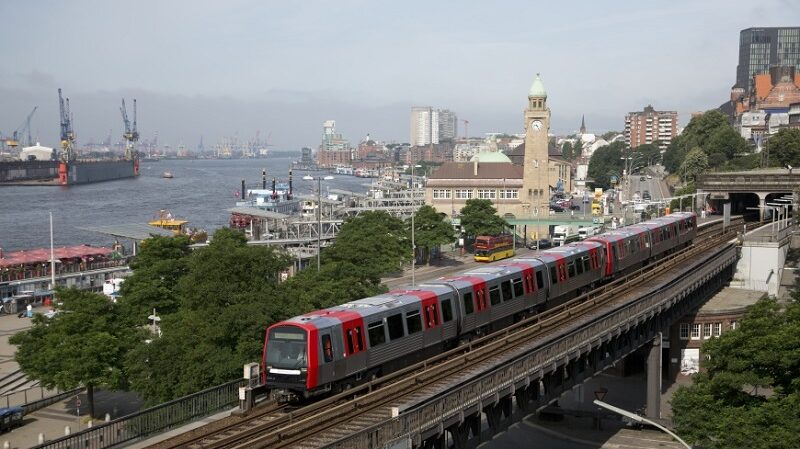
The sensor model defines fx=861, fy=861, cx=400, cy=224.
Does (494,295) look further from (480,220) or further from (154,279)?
(480,220)

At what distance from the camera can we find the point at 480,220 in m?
88.9

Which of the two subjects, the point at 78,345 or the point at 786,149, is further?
the point at 786,149

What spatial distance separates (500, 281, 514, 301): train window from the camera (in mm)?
34319

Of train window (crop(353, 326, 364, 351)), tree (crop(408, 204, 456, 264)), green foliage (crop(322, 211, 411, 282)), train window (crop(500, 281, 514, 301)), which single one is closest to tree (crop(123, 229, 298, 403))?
train window (crop(353, 326, 364, 351))

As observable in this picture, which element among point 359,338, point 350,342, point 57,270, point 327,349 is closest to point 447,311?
point 359,338

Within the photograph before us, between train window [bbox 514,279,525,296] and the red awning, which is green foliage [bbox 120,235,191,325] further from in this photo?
the red awning

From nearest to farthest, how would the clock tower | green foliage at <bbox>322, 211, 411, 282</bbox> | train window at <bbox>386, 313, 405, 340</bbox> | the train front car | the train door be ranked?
the train front car < the train door < train window at <bbox>386, 313, 405, 340</bbox> < green foliage at <bbox>322, 211, 411, 282</bbox> < the clock tower

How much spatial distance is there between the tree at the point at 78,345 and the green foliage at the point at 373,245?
15353 millimetres

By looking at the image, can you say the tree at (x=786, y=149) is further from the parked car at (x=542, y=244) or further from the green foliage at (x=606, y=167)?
the green foliage at (x=606, y=167)

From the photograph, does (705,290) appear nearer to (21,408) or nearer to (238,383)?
(238,383)

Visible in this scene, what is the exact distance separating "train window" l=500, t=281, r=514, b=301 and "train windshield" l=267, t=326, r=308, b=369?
12056 millimetres

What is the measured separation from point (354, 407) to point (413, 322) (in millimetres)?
5197

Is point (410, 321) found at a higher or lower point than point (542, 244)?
higher

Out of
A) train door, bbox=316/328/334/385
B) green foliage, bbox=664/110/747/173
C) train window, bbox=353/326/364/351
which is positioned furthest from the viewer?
green foliage, bbox=664/110/747/173
